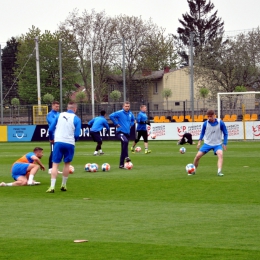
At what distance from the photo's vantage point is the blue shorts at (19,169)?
52.6ft

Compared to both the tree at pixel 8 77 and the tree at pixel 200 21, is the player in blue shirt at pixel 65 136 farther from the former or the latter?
the tree at pixel 200 21

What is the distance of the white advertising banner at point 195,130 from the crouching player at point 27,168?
71.8 ft

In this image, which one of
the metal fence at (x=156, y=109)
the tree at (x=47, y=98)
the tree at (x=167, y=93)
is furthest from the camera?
the tree at (x=47, y=98)

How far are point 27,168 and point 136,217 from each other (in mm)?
5852

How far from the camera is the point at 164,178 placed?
17.4m

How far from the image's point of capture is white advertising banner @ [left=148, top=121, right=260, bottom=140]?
36344mm

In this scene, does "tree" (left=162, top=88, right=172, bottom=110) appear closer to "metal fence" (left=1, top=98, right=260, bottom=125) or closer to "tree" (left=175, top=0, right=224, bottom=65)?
"metal fence" (left=1, top=98, right=260, bottom=125)

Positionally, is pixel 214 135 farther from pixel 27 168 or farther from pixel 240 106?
pixel 240 106

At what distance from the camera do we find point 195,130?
37812 mm

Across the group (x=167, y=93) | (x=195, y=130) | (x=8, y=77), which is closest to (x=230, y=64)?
(x=167, y=93)

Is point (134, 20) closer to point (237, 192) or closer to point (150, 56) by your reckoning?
point (150, 56)

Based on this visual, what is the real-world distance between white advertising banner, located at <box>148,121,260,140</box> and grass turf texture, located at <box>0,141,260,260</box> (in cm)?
1771

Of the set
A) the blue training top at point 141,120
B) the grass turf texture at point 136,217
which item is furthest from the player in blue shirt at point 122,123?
the blue training top at point 141,120

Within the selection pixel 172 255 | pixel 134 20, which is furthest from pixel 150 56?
pixel 172 255
